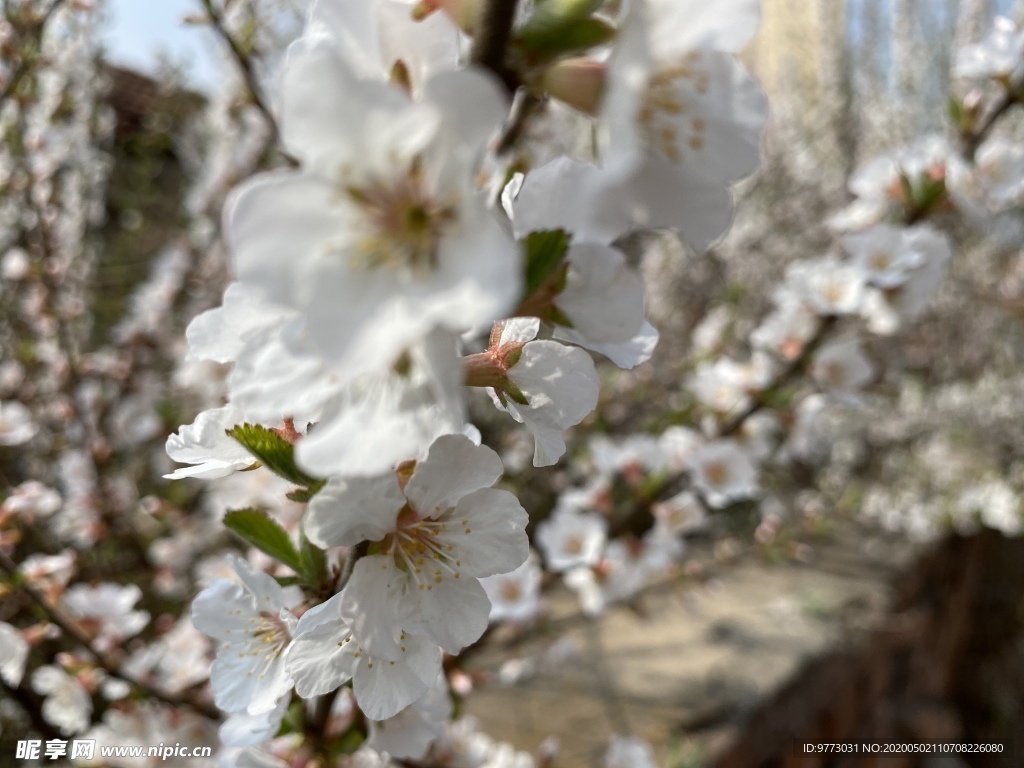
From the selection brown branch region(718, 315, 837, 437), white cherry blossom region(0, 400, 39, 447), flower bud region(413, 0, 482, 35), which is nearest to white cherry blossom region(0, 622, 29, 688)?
white cherry blossom region(0, 400, 39, 447)

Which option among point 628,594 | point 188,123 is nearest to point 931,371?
point 628,594

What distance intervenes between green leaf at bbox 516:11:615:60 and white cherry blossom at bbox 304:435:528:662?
0.26 metres

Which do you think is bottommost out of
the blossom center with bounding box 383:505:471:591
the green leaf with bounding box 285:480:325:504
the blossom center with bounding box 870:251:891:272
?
the blossom center with bounding box 870:251:891:272

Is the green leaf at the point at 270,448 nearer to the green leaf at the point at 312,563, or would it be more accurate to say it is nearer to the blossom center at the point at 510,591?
the green leaf at the point at 312,563

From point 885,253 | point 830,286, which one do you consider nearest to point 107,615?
point 830,286

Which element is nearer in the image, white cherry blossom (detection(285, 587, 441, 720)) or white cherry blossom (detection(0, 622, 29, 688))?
white cherry blossom (detection(285, 587, 441, 720))

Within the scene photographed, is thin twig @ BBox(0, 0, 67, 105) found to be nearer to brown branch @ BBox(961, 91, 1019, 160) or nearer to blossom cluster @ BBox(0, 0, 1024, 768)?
blossom cluster @ BBox(0, 0, 1024, 768)

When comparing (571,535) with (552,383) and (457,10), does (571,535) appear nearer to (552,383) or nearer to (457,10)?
(552,383)

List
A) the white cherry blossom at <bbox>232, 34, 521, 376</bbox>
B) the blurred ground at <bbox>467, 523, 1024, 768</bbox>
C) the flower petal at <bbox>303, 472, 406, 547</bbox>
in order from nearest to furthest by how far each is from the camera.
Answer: the white cherry blossom at <bbox>232, 34, 521, 376</bbox>
the flower petal at <bbox>303, 472, 406, 547</bbox>
the blurred ground at <bbox>467, 523, 1024, 768</bbox>

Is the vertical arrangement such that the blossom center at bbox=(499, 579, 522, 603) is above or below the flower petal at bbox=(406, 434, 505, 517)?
below

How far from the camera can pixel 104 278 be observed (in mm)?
3691

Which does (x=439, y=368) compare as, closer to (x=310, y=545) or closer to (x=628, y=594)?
(x=310, y=545)

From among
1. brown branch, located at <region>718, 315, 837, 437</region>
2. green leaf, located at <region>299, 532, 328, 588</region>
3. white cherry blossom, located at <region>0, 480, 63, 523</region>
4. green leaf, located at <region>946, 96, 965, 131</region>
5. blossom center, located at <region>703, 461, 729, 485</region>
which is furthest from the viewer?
blossom center, located at <region>703, 461, 729, 485</region>

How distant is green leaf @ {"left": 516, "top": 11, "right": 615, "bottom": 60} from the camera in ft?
1.39
